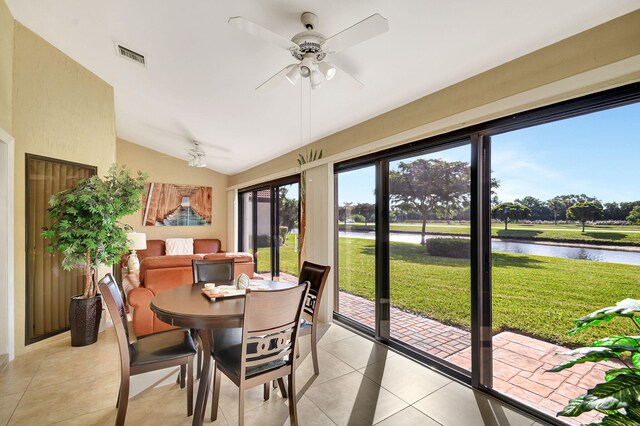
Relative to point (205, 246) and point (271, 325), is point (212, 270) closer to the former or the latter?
point (271, 325)

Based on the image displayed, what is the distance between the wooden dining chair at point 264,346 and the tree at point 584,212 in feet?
6.30

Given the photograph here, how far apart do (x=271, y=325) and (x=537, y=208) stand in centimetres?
212

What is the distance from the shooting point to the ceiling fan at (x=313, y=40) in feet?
5.31

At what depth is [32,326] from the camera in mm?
3330

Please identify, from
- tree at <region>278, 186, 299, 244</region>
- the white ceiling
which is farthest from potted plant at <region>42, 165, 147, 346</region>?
tree at <region>278, 186, 299, 244</region>

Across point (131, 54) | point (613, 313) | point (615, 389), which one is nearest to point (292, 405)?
point (615, 389)

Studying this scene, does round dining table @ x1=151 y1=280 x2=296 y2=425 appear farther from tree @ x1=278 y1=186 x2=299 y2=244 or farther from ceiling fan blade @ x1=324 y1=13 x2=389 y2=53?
tree @ x1=278 y1=186 x2=299 y2=244

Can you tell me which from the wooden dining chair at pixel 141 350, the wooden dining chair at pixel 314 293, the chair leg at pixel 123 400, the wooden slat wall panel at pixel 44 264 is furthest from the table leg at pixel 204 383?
the wooden slat wall panel at pixel 44 264

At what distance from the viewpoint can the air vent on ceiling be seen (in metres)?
3.15

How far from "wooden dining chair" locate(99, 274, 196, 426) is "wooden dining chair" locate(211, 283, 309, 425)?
219 millimetres

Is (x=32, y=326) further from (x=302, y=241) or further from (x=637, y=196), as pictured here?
(x=637, y=196)

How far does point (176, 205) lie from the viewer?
748 centimetres

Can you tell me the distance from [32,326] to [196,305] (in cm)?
280

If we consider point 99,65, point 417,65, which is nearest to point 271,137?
point 99,65
